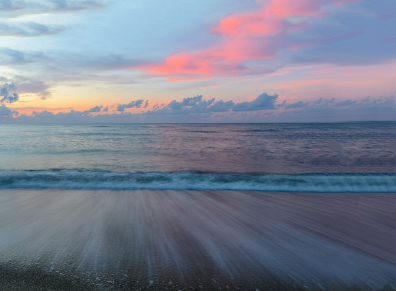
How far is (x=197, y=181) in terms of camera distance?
8.48 m

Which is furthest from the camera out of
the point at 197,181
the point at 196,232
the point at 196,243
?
the point at 197,181

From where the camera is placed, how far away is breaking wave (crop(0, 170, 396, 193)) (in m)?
7.79

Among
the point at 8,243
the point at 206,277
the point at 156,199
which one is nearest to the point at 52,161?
the point at 156,199

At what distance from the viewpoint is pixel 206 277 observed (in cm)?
295

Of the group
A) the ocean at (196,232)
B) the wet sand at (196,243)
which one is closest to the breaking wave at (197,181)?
the ocean at (196,232)

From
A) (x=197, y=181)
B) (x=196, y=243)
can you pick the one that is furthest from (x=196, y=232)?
(x=197, y=181)

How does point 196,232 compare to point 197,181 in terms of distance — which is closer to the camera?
point 196,232

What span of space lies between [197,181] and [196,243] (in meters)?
4.58

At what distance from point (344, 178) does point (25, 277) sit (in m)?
9.36

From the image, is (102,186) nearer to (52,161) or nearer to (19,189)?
(19,189)

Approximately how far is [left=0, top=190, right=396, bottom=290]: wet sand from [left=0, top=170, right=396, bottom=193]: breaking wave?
4.18 feet

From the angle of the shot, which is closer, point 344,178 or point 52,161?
point 344,178

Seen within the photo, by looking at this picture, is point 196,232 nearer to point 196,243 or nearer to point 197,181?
point 196,243

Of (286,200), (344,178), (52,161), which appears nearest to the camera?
(286,200)
